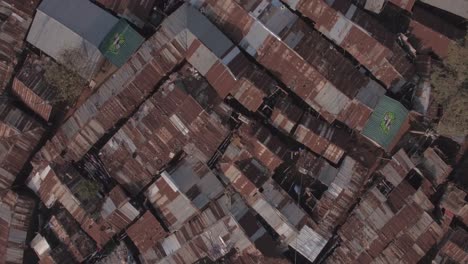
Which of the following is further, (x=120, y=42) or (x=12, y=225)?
(x=12, y=225)

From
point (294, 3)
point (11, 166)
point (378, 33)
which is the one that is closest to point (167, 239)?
point (11, 166)

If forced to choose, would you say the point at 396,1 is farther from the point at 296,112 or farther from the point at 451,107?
the point at 296,112

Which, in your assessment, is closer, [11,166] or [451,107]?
[451,107]

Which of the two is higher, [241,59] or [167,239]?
[241,59]

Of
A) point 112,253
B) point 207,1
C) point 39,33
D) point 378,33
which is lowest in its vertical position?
point 112,253

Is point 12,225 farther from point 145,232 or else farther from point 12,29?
point 12,29

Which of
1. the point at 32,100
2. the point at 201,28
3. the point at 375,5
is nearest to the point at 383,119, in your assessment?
the point at 375,5

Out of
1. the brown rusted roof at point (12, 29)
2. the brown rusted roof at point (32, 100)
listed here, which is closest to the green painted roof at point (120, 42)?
the brown rusted roof at point (32, 100)
